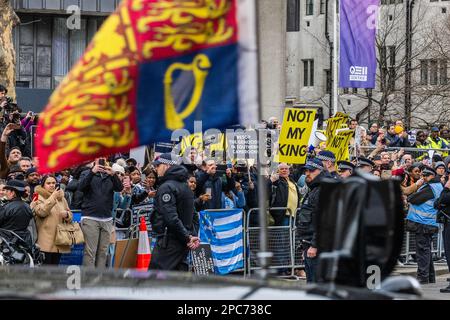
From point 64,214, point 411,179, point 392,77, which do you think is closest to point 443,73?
point 392,77

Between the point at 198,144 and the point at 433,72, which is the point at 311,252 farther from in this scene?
the point at 433,72

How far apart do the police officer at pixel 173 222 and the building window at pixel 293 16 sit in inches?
1818

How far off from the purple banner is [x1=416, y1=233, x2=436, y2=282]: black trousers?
7.67 m

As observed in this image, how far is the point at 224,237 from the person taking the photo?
17625 mm

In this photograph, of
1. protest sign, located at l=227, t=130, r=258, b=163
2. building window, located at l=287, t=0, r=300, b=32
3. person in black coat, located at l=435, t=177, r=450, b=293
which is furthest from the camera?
building window, located at l=287, t=0, r=300, b=32

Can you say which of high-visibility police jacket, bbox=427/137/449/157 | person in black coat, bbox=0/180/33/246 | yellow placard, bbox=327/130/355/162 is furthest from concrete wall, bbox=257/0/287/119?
person in black coat, bbox=0/180/33/246

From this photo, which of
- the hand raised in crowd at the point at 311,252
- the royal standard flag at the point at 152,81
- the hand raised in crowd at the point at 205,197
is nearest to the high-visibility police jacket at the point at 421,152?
the hand raised in crowd at the point at 205,197

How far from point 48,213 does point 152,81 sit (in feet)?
33.6

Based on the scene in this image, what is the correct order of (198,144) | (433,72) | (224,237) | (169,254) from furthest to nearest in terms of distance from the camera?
(433,72) → (198,144) → (224,237) → (169,254)

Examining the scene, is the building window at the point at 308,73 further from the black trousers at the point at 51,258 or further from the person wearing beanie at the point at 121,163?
the black trousers at the point at 51,258

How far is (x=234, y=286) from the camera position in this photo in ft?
15.1

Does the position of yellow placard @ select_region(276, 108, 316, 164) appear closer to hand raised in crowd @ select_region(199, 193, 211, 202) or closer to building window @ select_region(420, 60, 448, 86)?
hand raised in crowd @ select_region(199, 193, 211, 202)

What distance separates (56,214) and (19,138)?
14.6 ft

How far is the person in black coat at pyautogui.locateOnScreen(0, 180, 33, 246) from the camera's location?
1420cm
